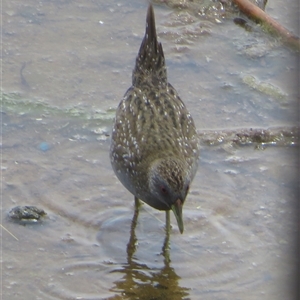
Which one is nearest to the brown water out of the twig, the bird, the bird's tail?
the twig

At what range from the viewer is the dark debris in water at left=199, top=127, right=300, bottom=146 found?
7336 mm

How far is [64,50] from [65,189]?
7.71 feet

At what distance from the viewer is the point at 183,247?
6176 millimetres

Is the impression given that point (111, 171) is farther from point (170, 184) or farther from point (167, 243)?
point (170, 184)

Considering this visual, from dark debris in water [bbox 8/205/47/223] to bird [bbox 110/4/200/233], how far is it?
69cm

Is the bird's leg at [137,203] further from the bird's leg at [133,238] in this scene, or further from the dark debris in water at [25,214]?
the dark debris in water at [25,214]

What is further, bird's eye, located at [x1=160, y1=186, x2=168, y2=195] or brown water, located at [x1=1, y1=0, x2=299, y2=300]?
brown water, located at [x1=1, y1=0, x2=299, y2=300]

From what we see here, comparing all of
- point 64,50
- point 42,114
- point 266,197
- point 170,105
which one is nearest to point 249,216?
point 266,197

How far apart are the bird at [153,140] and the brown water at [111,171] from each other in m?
0.42

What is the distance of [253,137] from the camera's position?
7.40 m

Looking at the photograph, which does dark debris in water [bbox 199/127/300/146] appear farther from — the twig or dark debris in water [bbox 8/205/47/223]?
dark debris in water [bbox 8/205/47/223]

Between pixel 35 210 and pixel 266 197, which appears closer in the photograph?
pixel 35 210

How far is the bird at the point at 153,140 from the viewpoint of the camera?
19.0 feet

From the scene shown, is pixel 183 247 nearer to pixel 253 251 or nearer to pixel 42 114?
pixel 253 251
